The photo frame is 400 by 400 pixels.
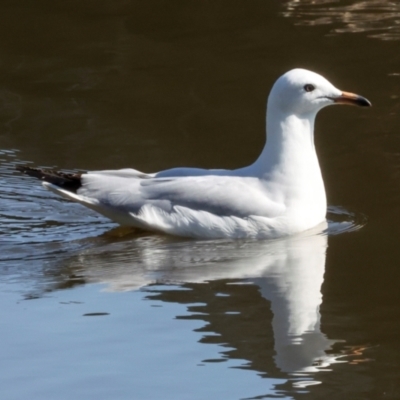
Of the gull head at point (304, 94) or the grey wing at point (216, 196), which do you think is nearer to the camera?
the grey wing at point (216, 196)

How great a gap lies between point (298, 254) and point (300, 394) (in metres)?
2.22

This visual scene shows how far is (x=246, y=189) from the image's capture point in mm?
7602

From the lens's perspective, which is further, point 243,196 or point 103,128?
point 103,128

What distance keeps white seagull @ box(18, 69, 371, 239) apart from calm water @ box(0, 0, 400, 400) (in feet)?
0.44

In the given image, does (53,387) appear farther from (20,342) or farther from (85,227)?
(85,227)

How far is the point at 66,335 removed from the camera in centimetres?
583

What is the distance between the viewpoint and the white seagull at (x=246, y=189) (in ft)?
24.7

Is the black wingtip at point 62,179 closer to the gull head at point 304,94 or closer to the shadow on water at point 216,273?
the shadow on water at point 216,273

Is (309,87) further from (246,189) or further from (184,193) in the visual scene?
(184,193)

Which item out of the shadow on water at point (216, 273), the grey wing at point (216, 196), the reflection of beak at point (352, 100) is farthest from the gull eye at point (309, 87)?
the shadow on water at point (216, 273)

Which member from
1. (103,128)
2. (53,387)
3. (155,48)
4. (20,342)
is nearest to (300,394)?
(53,387)

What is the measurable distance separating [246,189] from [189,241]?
52 centimetres

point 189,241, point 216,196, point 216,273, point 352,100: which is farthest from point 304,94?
A: point 216,273

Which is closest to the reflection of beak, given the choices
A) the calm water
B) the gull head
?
the gull head
